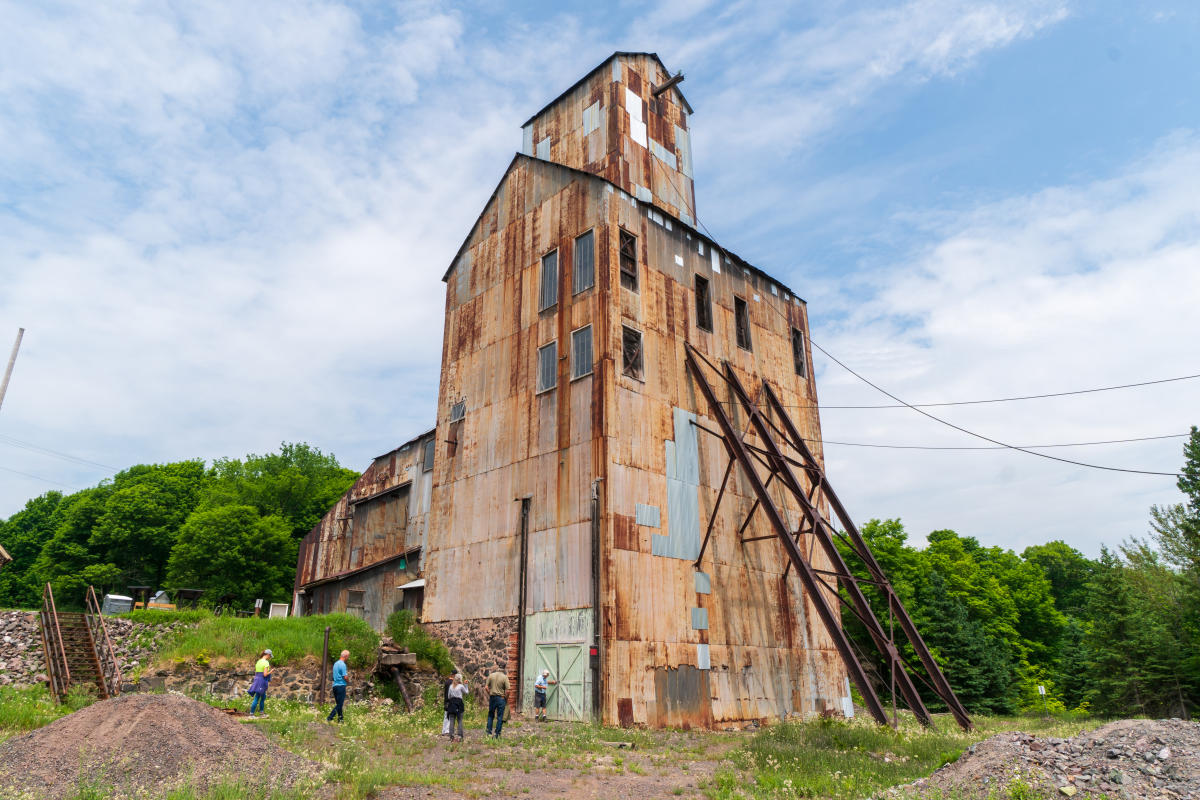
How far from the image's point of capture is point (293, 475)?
6375 centimetres

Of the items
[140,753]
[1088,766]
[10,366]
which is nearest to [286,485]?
[10,366]

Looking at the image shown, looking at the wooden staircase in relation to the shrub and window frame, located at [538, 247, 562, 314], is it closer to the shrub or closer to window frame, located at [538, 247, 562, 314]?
the shrub

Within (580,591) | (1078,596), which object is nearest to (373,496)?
(580,591)

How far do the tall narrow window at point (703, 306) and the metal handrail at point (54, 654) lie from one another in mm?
21361

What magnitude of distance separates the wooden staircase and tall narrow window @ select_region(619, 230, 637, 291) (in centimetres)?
1808

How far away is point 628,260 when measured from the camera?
23812 mm

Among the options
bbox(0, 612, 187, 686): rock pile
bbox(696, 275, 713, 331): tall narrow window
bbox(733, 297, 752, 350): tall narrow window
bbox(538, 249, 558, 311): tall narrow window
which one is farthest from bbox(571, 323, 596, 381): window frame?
bbox(0, 612, 187, 686): rock pile

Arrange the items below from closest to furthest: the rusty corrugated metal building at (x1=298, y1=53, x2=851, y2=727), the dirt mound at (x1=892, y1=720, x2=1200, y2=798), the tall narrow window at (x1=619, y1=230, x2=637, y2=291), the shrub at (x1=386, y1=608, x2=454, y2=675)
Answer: the dirt mound at (x1=892, y1=720, x2=1200, y2=798)
the rusty corrugated metal building at (x1=298, y1=53, x2=851, y2=727)
the shrub at (x1=386, y1=608, x2=454, y2=675)
the tall narrow window at (x1=619, y1=230, x2=637, y2=291)

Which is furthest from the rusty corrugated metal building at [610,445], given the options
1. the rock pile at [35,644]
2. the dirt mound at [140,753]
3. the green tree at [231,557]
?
the green tree at [231,557]

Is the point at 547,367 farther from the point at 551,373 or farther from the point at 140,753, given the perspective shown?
the point at 140,753

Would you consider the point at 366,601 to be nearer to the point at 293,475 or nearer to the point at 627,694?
the point at 627,694

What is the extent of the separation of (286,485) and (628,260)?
49.9 meters

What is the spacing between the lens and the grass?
21.9 meters

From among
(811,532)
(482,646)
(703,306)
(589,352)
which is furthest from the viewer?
(703,306)
